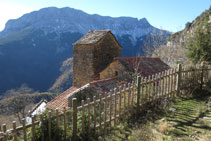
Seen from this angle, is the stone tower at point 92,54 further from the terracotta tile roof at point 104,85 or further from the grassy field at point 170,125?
the grassy field at point 170,125

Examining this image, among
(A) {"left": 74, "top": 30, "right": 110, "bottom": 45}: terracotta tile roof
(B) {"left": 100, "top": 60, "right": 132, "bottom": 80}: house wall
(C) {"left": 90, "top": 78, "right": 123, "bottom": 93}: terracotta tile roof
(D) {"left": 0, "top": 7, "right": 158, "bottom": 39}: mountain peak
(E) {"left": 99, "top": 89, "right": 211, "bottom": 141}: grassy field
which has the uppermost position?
(D) {"left": 0, "top": 7, "right": 158, "bottom": 39}: mountain peak

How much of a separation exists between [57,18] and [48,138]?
168555 millimetres

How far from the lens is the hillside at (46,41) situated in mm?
78775

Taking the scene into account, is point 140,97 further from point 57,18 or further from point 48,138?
point 57,18

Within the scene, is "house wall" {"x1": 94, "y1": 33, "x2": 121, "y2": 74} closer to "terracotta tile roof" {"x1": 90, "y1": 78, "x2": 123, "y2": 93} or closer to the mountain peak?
"terracotta tile roof" {"x1": 90, "y1": 78, "x2": 123, "y2": 93}

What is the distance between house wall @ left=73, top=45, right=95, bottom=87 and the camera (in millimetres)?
14484

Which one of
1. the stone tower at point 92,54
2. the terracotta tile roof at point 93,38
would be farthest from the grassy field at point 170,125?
the terracotta tile roof at point 93,38

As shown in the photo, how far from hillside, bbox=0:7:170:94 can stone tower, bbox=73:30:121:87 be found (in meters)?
13.2

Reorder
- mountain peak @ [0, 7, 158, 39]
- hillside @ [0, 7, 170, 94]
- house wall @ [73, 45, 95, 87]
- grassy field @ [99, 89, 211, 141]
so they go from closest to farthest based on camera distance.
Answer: grassy field @ [99, 89, 211, 141]
house wall @ [73, 45, 95, 87]
hillside @ [0, 7, 170, 94]
mountain peak @ [0, 7, 158, 39]

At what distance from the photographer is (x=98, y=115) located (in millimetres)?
4473

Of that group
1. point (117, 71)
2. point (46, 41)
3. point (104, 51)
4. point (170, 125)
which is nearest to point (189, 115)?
point (170, 125)

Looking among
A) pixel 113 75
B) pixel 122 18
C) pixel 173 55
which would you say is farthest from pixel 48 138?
pixel 122 18

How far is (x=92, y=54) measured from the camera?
558 inches

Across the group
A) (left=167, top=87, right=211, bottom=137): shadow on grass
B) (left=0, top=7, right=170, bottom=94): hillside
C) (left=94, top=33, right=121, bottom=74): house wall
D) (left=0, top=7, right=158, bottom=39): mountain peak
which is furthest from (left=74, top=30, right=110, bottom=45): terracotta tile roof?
(left=0, top=7, right=158, bottom=39): mountain peak
